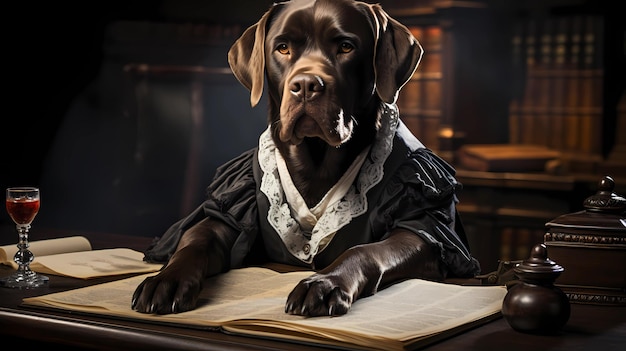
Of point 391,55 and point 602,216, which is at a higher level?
point 391,55

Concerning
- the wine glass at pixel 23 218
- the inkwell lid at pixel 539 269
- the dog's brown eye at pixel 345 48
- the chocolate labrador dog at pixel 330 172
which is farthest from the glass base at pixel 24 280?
the inkwell lid at pixel 539 269

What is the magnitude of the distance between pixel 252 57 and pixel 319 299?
0.78 metres

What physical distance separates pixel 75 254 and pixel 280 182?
54 cm

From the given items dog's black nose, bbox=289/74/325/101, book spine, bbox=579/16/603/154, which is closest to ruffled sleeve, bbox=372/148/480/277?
dog's black nose, bbox=289/74/325/101

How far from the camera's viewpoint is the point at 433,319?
1558 mm

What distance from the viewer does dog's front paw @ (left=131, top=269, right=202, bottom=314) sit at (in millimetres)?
1671

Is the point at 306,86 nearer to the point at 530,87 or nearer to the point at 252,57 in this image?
the point at 252,57

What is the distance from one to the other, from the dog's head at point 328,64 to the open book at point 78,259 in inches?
18.2

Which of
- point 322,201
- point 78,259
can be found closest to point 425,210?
point 322,201

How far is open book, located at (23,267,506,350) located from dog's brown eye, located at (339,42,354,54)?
0.49 m

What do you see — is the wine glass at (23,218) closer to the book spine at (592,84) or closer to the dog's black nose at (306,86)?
the dog's black nose at (306,86)

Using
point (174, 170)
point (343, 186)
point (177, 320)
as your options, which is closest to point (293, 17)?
point (343, 186)

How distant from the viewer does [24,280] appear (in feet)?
6.50

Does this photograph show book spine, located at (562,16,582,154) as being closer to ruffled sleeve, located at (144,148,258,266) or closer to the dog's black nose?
ruffled sleeve, located at (144,148,258,266)
